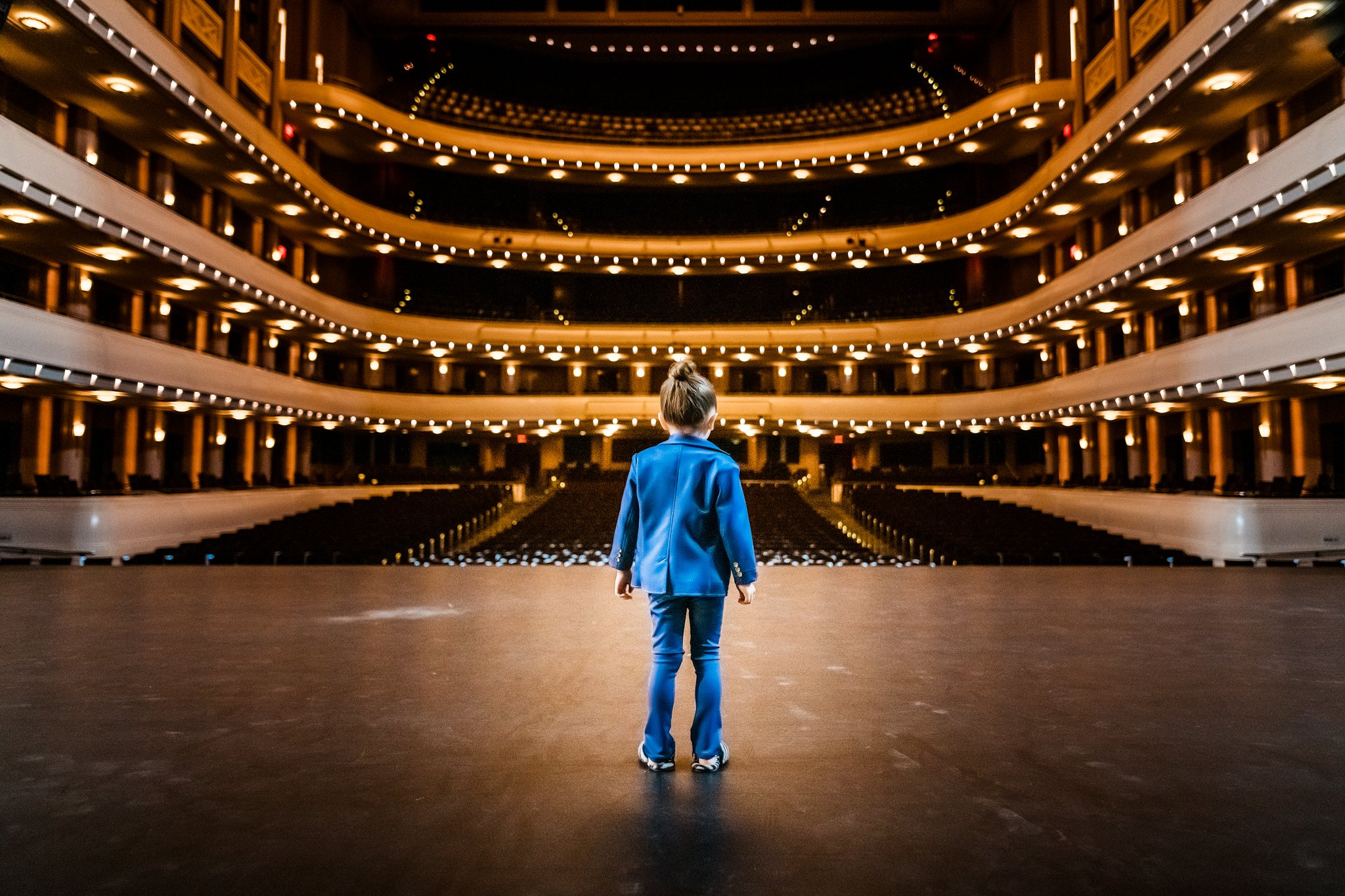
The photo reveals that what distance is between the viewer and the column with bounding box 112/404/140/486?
22438 mm

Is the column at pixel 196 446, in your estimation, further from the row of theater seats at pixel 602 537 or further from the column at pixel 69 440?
the row of theater seats at pixel 602 537

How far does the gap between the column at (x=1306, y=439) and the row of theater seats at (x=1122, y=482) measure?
37 centimetres

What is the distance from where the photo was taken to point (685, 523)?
3.54 metres

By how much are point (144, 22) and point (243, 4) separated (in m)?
9.75

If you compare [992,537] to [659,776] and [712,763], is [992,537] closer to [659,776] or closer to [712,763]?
[712,763]

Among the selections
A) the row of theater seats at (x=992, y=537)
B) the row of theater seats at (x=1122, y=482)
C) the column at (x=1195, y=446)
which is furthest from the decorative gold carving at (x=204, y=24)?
the column at (x=1195, y=446)

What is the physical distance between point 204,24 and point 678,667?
2928cm

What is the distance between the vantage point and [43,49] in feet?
57.5

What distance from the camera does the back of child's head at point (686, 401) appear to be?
363cm

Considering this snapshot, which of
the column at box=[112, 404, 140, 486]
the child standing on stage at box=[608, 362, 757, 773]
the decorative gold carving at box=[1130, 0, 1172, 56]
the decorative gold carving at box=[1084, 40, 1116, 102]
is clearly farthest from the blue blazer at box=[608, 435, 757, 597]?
the decorative gold carving at box=[1084, 40, 1116, 102]

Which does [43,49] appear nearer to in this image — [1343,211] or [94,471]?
[94,471]

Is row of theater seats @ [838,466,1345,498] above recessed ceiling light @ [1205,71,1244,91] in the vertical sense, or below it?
below

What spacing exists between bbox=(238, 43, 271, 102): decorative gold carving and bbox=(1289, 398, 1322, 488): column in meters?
32.6

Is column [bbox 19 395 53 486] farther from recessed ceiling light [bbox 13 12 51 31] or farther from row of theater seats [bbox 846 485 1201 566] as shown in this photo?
row of theater seats [bbox 846 485 1201 566]
